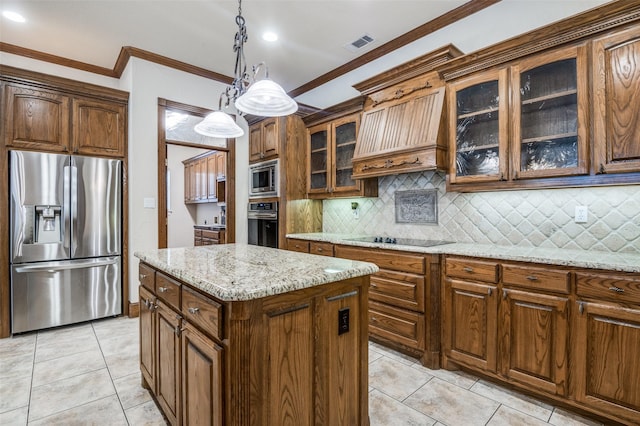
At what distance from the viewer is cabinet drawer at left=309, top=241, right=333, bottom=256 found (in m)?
3.29

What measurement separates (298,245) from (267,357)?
2.49 metres

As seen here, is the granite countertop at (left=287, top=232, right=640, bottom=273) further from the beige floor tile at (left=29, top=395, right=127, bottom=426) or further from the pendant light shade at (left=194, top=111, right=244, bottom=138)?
the beige floor tile at (left=29, top=395, right=127, bottom=426)

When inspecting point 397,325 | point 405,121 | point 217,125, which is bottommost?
point 397,325

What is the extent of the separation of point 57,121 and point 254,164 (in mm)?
2179

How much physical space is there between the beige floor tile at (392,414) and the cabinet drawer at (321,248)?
1.47 metres

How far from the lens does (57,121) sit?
3.30 meters

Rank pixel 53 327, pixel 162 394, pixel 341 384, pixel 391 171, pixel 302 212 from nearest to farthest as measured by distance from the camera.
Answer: pixel 341 384 → pixel 162 394 → pixel 391 171 → pixel 53 327 → pixel 302 212

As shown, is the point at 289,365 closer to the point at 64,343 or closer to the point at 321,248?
the point at 321,248

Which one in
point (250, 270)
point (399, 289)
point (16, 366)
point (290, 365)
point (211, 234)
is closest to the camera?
point (290, 365)

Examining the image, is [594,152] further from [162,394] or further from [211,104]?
[211,104]

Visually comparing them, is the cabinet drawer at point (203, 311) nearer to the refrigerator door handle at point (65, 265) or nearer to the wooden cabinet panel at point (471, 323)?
the wooden cabinet panel at point (471, 323)

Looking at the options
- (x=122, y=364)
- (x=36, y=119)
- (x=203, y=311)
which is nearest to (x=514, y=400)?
(x=203, y=311)

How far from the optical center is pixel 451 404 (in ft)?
6.61

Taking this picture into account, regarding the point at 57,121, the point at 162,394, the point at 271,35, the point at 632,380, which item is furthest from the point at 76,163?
the point at 632,380
